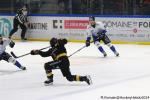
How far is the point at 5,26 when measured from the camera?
1778 centimetres

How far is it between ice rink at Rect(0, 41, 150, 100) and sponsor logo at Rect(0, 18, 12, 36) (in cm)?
550

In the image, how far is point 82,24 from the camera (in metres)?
16.2

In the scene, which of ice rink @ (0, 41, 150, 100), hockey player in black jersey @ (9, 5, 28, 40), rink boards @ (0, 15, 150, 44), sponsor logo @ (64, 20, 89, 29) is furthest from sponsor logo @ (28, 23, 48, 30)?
ice rink @ (0, 41, 150, 100)

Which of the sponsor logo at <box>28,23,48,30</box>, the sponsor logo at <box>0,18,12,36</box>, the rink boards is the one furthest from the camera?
the sponsor logo at <box>0,18,12,36</box>

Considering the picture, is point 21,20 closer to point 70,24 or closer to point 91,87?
point 70,24

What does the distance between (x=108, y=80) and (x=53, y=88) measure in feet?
3.78

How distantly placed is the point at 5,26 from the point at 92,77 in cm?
938

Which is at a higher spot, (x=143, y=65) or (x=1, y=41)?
(x=1, y=41)

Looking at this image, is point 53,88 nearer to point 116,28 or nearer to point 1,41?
point 1,41

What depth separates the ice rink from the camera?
23.6 feet

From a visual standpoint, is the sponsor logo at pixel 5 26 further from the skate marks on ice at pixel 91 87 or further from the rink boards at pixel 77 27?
the skate marks on ice at pixel 91 87

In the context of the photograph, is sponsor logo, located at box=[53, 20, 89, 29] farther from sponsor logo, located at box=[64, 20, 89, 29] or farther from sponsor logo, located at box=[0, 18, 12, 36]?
sponsor logo, located at box=[0, 18, 12, 36]

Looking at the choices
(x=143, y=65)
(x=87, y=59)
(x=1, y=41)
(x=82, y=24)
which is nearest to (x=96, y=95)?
(x=1, y=41)

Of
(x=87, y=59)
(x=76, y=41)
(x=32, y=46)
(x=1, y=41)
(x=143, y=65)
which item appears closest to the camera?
(x=1, y=41)
